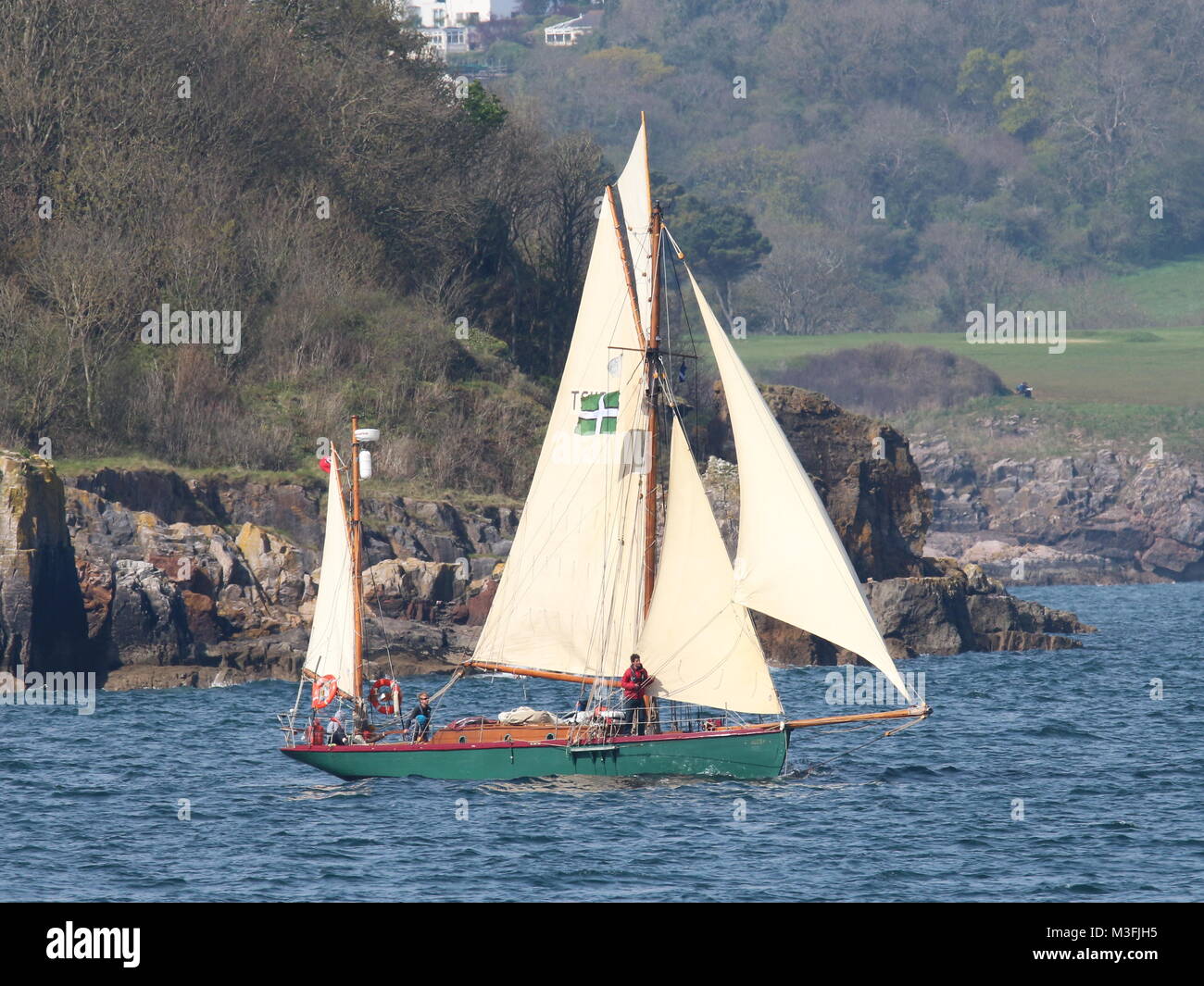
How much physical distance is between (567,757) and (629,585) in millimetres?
3859

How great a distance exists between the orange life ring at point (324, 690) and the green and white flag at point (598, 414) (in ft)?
22.9

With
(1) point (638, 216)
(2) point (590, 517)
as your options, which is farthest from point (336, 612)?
(1) point (638, 216)

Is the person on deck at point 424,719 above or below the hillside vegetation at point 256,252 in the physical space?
below

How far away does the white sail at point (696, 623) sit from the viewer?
1494 inches

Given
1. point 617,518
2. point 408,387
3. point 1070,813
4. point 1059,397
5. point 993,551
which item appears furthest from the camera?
point 1059,397

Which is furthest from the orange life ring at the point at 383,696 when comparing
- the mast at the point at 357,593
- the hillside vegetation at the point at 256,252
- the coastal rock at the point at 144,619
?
the hillside vegetation at the point at 256,252

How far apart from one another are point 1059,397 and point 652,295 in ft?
382

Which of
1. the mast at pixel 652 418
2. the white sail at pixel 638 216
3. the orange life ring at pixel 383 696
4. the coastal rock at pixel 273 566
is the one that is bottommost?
the orange life ring at pixel 383 696

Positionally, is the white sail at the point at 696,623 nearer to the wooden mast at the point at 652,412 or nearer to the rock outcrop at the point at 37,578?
the wooden mast at the point at 652,412

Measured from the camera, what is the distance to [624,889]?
30578 millimetres

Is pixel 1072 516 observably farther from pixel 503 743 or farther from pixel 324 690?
pixel 324 690

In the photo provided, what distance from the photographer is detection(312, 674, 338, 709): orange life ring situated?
38.1m
